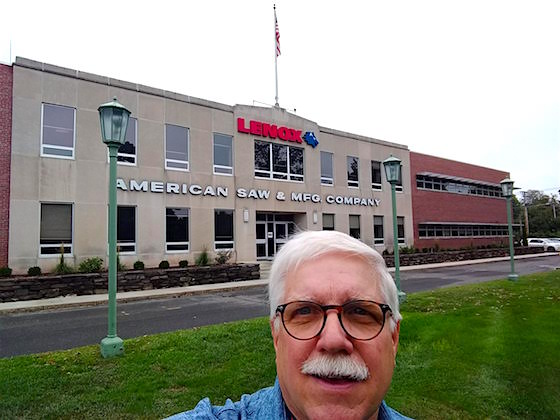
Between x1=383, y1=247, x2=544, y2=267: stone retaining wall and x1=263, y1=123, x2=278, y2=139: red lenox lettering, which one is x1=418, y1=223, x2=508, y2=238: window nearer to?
x1=383, y1=247, x2=544, y2=267: stone retaining wall

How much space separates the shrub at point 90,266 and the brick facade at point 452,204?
21127mm

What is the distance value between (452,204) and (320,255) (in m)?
32.6

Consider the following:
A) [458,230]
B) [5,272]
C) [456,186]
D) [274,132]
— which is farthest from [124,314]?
[456,186]

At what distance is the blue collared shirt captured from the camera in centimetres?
145

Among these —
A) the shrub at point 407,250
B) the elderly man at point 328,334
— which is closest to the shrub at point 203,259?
the shrub at point 407,250

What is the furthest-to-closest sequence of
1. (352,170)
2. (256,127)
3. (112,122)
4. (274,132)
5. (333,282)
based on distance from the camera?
(352,170) → (274,132) → (256,127) → (112,122) → (333,282)

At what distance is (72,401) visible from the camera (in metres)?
3.63

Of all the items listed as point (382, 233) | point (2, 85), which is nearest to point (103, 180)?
point (2, 85)

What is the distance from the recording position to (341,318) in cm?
139

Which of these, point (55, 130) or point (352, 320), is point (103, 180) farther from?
point (352, 320)

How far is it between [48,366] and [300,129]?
62.1 feet

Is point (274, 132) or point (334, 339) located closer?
point (334, 339)

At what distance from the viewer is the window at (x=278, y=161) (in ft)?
66.6

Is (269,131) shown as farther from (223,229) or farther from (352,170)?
(352,170)
